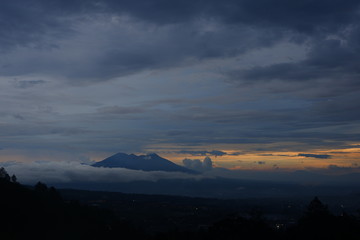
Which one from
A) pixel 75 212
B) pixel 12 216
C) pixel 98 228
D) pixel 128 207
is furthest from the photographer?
pixel 128 207

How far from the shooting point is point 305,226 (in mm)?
68125

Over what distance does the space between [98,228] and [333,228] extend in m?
50.1

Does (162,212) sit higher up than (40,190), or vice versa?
(40,190)

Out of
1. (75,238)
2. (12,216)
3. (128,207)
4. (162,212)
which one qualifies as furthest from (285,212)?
(12,216)

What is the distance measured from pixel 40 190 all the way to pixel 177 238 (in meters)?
59.8

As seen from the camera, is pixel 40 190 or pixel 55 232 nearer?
pixel 55 232

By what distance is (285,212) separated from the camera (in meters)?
174

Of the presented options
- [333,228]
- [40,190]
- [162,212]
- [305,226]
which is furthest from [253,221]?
[162,212]

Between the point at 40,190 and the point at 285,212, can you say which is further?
the point at 285,212

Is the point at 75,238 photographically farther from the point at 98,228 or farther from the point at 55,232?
the point at 98,228

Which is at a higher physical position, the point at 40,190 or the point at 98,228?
the point at 40,190

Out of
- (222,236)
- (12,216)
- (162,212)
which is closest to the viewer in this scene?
(222,236)

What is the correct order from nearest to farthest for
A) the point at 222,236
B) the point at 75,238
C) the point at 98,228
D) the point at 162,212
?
the point at 222,236, the point at 75,238, the point at 98,228, the point at 162,212

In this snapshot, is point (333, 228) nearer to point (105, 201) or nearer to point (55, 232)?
point (55, 232)
